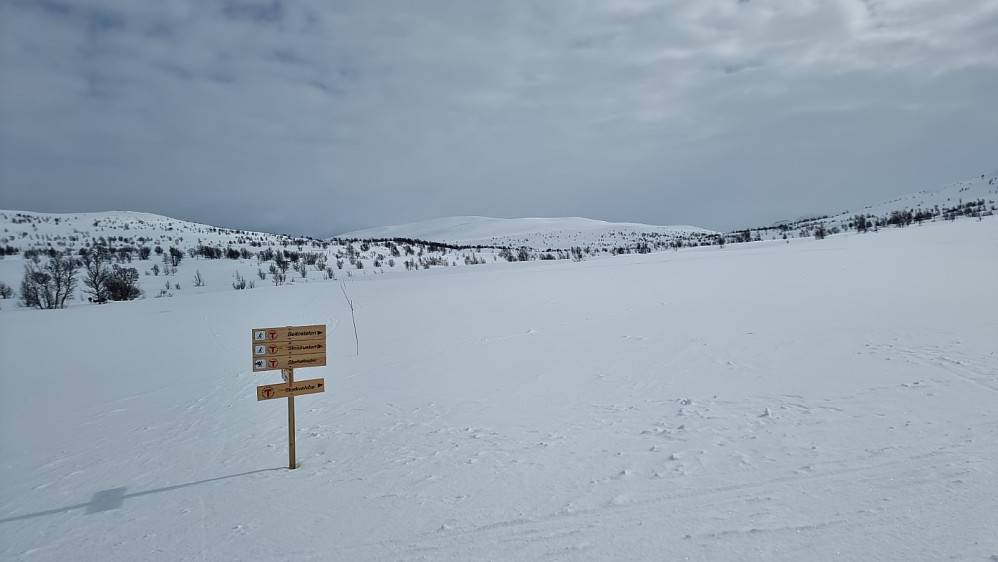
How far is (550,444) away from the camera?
529 centimetres

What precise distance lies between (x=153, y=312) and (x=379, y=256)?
26805 mm

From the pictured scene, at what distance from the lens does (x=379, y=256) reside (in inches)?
1809

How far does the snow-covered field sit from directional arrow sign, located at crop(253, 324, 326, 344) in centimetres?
136

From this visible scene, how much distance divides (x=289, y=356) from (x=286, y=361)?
58 mm

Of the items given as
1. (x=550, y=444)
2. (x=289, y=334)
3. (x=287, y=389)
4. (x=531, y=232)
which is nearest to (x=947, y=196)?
(x=531, y=232)

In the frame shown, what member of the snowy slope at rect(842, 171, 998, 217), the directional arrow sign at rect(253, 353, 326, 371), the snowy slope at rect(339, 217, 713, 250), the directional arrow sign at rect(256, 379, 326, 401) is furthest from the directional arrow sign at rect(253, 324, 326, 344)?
the snowy slope at rect(842, 171, 998, 217)

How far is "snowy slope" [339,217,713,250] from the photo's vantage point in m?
91.1

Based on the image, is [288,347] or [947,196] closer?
[288,347]

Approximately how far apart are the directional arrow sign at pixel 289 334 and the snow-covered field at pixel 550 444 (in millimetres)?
1361

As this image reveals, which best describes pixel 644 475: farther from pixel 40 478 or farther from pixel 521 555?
pixel 40 478

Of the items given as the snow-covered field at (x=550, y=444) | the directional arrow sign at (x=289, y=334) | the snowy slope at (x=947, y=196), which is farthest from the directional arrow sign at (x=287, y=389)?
the snowy slope at (x=947, y=196)

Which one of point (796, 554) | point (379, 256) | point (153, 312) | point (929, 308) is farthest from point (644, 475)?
point (379, 256)

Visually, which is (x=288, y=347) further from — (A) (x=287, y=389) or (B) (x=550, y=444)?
(B) (x=550, y=444)

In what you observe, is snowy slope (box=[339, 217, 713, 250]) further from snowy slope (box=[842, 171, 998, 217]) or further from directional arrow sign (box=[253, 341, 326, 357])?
directional arrow sign (box=[253, 341, 326, 357])
